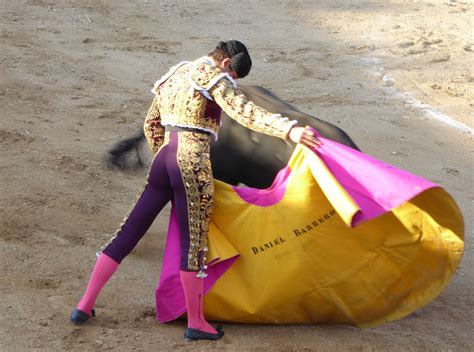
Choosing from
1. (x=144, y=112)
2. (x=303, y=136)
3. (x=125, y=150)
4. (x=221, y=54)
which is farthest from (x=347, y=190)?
(x=144, y=112)

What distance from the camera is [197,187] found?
149 inches

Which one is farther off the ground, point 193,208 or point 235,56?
point 235,56

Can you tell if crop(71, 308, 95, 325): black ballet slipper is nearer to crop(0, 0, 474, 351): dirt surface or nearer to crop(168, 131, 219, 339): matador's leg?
crop(0, 0, 474, 351): dirt surface

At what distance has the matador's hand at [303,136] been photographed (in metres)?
3.52

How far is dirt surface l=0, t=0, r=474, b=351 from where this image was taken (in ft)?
13.3

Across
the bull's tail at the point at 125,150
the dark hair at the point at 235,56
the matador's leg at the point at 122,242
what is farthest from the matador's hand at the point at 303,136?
the bull's tail at the point at 125,150

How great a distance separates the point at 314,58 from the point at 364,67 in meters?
0.51

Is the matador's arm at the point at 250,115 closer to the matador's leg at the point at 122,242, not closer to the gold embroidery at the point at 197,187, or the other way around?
the gold embroidery at the point at 197,187

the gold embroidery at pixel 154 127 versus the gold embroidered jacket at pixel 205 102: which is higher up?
the gold embroidered jacket at pixel 205 102

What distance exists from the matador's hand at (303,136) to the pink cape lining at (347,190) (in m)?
0.12

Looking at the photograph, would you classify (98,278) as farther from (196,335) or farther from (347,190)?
(347,190)

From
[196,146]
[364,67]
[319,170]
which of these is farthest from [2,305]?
[364,67]

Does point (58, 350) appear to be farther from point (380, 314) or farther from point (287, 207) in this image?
point (380, 314)

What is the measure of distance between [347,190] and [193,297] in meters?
0.77
